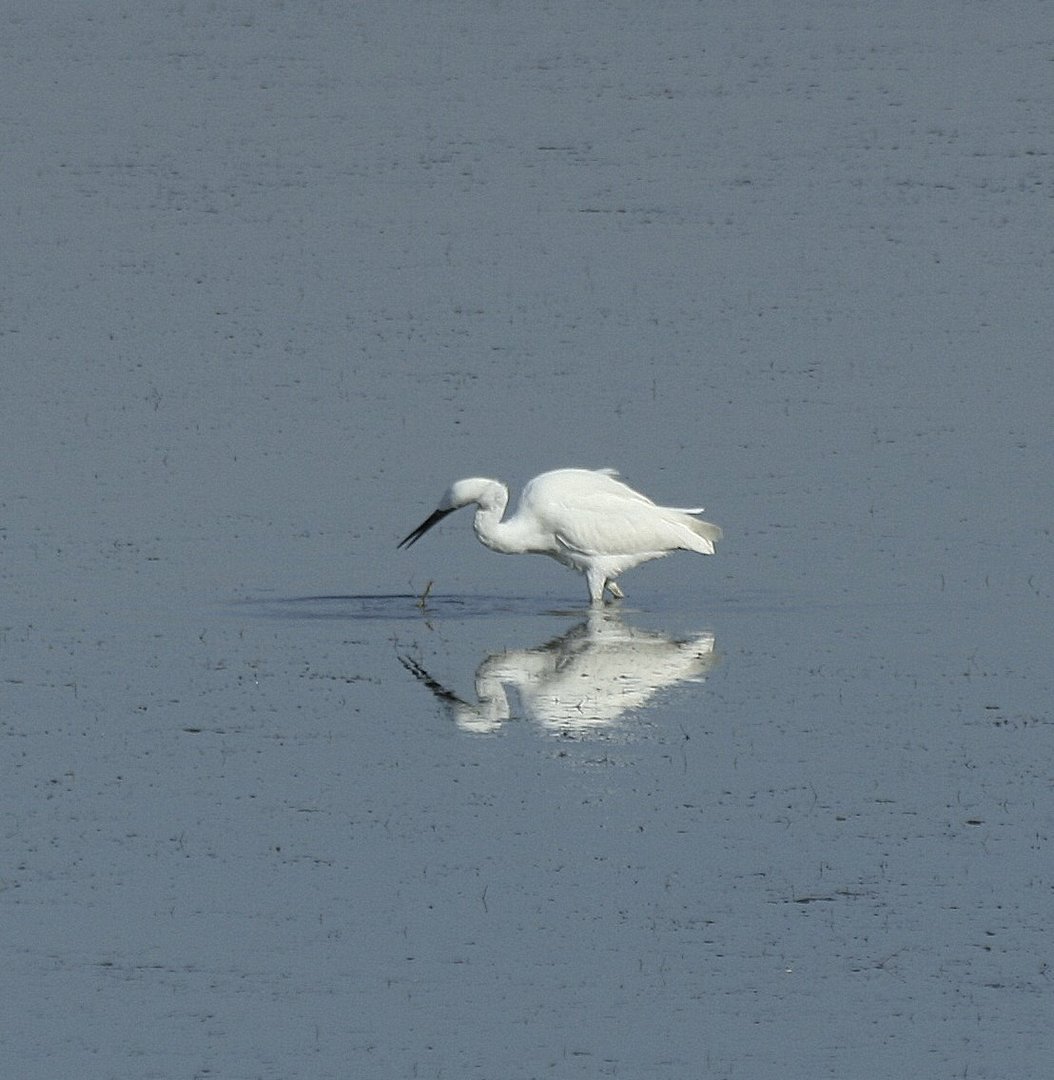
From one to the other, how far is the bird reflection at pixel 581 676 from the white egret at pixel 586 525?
1.21 metres

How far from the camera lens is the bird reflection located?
1449 cm

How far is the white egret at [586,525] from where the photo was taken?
59.9ft

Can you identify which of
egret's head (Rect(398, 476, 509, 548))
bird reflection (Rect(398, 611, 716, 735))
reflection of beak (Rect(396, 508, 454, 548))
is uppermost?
egret's head (Rect(398, 476, 509, 548))

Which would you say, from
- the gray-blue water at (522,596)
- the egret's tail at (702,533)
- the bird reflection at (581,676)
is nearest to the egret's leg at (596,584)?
the gray-blue water at (522,596)

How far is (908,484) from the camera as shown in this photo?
67.7 ft

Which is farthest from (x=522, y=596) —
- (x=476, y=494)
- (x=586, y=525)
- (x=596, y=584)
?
(x=476, y=494)

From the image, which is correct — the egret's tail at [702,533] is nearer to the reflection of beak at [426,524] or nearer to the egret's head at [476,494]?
the egret's head at [476,494]

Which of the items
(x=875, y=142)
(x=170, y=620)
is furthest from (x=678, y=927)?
(x=875, y=142)

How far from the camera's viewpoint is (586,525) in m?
18.3

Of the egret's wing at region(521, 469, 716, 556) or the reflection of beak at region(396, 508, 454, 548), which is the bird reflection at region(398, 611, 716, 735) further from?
the reflection of beak at region(396, 508, 454, 548)

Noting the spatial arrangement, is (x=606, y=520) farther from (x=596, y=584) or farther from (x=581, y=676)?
(x=581, y=676)

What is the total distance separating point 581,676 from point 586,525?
299cm

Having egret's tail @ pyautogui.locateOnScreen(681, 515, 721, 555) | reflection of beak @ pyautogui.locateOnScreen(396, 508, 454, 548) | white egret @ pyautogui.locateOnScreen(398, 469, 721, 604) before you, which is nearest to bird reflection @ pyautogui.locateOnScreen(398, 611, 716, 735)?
white egret @ pyautogui.locateOnScreen(398, 469, 721, 604)

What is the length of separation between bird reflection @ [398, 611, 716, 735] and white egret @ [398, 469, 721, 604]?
121cm
